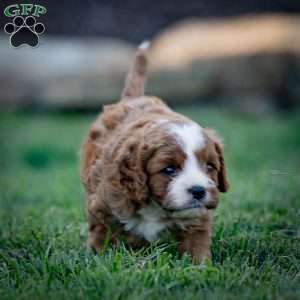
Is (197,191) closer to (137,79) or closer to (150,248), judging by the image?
(150,248)

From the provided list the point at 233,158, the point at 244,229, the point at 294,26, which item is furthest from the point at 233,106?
the point at 244,229

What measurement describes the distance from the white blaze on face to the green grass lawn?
32cm

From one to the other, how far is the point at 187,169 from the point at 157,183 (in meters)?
0.18

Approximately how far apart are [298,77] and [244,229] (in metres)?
7.38

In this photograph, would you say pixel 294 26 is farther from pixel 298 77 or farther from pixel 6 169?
pixel 6 169

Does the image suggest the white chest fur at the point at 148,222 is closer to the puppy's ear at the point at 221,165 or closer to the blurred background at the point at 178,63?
the puppy's ear at the point at 221,165

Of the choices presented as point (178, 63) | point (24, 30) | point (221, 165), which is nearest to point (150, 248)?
point (221, 165)

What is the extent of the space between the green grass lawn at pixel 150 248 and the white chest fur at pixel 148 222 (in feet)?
0.29

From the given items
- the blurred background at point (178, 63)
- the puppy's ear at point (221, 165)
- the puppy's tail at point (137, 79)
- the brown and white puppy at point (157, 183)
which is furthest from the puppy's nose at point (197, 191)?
the blurred background at point (178, 63)

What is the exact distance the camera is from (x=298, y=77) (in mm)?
11539

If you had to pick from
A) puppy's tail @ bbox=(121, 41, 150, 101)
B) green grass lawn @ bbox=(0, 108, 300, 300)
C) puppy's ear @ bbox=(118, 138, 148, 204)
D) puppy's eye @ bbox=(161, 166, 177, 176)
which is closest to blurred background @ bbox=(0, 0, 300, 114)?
green grass lawn @ bbox=(0, 108, 300, 300)

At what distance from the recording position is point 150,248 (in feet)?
12.8

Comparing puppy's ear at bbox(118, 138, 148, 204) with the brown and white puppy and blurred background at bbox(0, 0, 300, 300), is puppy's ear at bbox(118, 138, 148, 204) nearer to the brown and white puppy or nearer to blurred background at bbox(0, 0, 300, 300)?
the brown and white puppy

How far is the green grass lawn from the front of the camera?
3242mm
